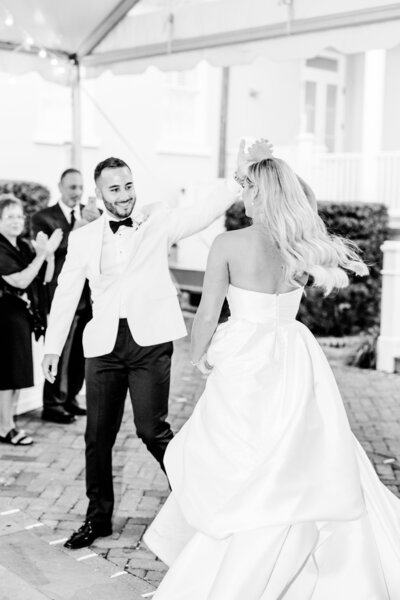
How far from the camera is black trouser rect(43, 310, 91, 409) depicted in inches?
245

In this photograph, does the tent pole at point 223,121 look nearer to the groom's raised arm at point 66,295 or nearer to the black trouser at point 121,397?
the groom's raised arm at point 66,295

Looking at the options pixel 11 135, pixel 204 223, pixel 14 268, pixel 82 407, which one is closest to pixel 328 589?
pixel 204 223

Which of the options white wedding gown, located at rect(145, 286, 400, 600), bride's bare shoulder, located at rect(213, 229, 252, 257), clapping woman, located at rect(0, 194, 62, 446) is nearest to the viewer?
white wedding gown, located at rect(145, 286, 400, 600)

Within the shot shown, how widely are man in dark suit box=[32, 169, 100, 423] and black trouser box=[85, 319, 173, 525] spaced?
87.6 inches

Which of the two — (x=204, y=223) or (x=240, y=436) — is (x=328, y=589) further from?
(x=204, y=223)

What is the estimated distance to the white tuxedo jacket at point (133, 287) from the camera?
3.91 m

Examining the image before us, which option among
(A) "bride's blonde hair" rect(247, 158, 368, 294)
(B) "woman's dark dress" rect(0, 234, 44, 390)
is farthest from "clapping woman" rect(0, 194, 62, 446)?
(A) "bride's blonde hair" rect(247, 158, 368, 294)

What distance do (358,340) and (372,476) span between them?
6636 millimetres

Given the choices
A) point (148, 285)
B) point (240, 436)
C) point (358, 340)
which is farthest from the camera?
point (358, 340)

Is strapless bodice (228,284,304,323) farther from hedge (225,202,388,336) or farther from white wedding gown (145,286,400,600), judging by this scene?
hedge (225,202,388,336)

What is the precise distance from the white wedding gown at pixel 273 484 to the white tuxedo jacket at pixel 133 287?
69cm

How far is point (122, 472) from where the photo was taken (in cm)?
527

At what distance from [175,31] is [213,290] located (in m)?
4.24

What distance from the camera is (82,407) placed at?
6750mm
